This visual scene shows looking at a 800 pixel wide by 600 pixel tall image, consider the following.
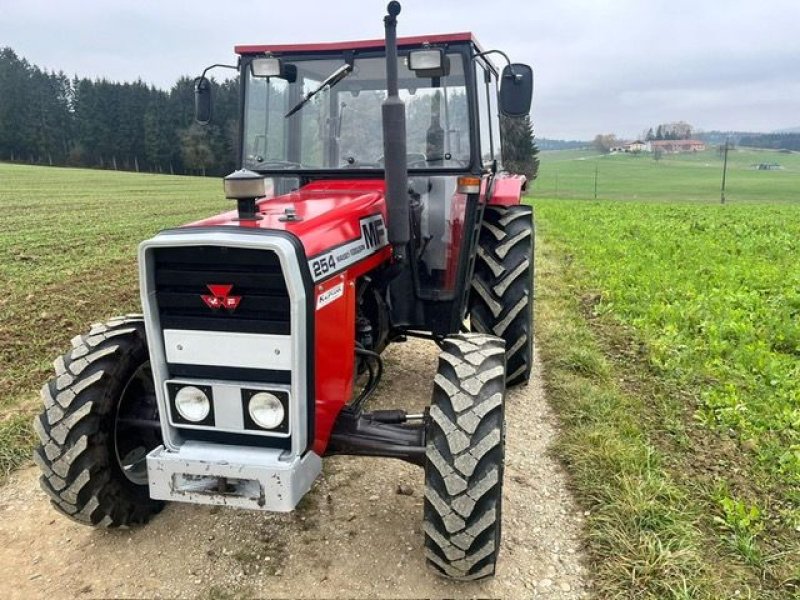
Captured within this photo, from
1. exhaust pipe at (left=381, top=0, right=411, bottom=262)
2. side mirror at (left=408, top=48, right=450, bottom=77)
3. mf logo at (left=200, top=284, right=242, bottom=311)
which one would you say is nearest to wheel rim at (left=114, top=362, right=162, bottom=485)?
mf logo at (left=200, top=284, right=242, bottom=311)

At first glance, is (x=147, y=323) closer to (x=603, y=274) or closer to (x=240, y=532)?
(x=240, y=532)

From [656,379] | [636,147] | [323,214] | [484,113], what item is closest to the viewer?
[323,214]

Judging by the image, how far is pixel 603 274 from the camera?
9.18m

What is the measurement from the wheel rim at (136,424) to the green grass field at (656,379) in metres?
1.03

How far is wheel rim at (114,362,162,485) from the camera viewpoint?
10.5 feet

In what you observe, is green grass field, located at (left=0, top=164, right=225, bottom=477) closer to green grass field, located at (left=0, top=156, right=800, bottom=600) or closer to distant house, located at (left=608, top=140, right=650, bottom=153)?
green grass field, located at (left=0, top=156, right=800, bottom=600)

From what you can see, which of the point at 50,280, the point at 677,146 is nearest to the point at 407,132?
the point at 50,280

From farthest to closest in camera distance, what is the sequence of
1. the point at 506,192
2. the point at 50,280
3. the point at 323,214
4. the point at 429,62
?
the point at 50,280
the point at 506,192
the point at 429,62
the point at 323,214

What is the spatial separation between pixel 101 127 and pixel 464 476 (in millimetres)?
66222

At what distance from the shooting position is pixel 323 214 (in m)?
3.12

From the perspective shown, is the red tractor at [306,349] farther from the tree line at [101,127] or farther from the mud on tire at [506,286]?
the tree line at [101,127]

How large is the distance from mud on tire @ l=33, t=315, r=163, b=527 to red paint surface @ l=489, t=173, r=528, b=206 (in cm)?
266

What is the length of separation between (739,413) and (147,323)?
12.3 feet

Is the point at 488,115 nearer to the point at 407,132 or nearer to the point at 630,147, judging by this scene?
the point at 407,132
